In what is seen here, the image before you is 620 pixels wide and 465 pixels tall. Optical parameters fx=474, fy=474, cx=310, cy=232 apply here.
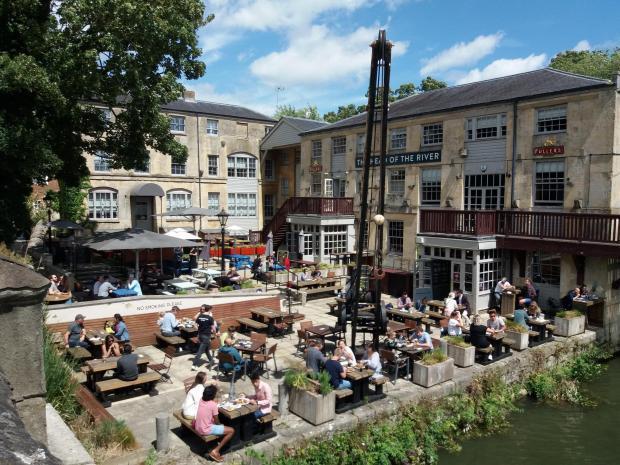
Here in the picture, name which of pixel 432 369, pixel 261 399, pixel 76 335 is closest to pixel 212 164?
pixel 76 335

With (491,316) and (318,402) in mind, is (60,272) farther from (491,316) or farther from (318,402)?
(491,316)

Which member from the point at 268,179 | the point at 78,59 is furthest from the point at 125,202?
the point at 78,59

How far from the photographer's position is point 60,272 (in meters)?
20.0

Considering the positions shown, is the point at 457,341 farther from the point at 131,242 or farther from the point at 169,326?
the point at 131,242

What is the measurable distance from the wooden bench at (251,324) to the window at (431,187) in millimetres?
12972

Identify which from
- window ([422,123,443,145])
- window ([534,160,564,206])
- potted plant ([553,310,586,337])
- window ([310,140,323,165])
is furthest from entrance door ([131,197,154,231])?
potted plant ([553,310,586,337])

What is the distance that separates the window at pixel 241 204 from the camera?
38.2 meters

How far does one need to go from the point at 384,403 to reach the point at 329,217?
58.3 feet

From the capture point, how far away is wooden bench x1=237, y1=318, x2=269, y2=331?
1539cm

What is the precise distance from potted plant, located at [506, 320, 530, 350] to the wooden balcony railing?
15.1 feet

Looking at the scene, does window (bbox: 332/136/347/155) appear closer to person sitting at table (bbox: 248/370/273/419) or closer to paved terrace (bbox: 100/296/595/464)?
paved terrace (bbox: 100/296/595/464)

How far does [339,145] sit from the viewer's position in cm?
3055

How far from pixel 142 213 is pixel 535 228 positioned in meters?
26.3

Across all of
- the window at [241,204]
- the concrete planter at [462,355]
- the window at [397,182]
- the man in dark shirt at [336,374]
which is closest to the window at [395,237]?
the window at [397,182]
